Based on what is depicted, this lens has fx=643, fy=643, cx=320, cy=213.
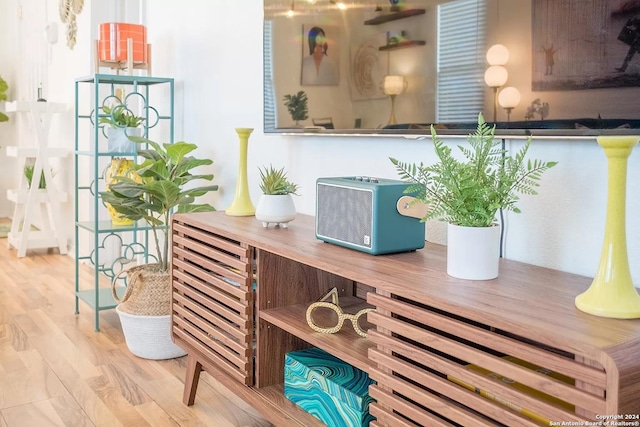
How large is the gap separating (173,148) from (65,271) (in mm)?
1908

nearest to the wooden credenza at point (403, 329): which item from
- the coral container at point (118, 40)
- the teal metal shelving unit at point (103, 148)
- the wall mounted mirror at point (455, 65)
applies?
the wall mounted mirror at point (455, 65)

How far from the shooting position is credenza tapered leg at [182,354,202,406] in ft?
6.47

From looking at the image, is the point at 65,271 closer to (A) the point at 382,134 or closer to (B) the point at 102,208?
(B) the point at 102,208

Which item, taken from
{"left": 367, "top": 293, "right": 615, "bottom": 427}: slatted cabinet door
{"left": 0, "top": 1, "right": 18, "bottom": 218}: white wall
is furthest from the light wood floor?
{"left": 0, "top": 1, "right": 18, "bottom": 218}: white wall

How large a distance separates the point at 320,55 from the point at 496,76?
2.29ft

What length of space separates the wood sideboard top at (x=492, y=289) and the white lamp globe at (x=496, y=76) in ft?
1.26

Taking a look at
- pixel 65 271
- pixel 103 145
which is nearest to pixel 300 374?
pixel 103 145

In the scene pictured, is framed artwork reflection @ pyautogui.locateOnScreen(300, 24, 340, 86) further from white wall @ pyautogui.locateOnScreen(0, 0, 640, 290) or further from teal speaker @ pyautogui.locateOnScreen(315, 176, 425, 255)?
teal speaker @ pyautogui.locateOnScreen(315, 176, 425, 255)

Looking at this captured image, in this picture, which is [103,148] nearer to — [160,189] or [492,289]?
[160,189]

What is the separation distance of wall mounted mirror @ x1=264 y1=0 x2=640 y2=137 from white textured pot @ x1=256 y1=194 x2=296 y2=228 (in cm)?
28

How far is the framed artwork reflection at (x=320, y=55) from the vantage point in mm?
1861

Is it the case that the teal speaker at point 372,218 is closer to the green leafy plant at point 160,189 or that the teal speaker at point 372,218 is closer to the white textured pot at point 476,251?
the white textured pot at point 476,251

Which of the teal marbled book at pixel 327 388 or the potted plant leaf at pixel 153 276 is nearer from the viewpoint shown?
the teal marbled book at pixel 327 388

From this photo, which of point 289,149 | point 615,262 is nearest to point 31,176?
point 289,149
